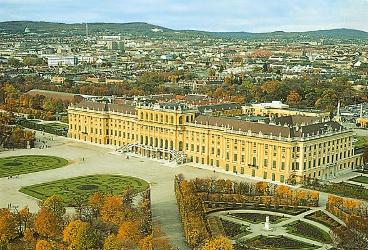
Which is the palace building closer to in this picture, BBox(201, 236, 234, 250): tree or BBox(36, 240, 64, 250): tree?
Answer: BBox(201, 236, 234, 250): tree

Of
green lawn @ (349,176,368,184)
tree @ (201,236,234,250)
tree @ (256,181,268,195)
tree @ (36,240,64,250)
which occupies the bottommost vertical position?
green lawn @ (349,176,368,184)

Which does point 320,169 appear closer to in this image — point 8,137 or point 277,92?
point 8,137

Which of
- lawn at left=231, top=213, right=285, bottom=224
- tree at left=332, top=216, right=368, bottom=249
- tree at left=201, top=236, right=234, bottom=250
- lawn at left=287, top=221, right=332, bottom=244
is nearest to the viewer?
tree at left=201, top=236, right=234, bottom=250

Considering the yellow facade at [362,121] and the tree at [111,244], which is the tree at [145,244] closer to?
the tree at [111,244]

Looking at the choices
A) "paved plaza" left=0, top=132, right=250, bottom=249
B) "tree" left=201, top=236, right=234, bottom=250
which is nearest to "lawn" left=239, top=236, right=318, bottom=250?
"paved plaza" left=0, top=132, right=250, bottom=249

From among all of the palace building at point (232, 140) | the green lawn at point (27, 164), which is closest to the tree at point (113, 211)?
the palace building at point (232, 140)

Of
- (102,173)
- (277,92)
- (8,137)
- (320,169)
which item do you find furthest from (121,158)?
(277,92)

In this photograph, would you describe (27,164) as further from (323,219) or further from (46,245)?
(323,219)
